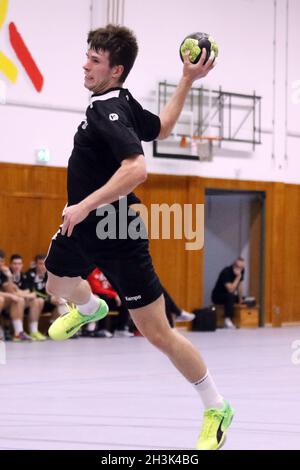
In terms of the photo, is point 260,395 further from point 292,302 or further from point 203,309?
point 292,302

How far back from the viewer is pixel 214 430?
5230 millimetres

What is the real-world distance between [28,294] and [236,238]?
654 cm

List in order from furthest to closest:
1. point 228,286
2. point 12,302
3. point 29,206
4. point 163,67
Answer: point 228,286, point 163,67, point 29,206, point 12,302

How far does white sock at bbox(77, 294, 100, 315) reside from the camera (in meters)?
5.82

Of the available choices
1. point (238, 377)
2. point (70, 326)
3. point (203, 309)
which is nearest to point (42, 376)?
point (238, 377)

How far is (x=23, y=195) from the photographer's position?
15.4m

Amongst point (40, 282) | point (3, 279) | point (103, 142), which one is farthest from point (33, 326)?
point (103, 142)

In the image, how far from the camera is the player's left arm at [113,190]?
4805 mm

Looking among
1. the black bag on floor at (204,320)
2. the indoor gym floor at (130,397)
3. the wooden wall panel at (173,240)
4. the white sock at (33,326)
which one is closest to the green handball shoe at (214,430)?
the indoor gym floor at (130,397)

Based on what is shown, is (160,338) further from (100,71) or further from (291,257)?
(291,257)

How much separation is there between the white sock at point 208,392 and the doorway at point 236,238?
45.1ft

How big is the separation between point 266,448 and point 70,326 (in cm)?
150

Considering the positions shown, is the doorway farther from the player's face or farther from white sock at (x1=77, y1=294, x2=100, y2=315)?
the player's face

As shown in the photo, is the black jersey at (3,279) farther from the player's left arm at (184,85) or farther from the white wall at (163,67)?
the player's left arm at (184,85)
